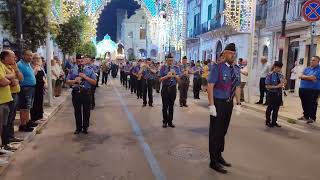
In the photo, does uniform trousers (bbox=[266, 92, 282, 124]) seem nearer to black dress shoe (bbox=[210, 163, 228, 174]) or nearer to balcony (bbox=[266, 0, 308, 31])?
black dress shoe (bbox=[210, 163, 228, 174])

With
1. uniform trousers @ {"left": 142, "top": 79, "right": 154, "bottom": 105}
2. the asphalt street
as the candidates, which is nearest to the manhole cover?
the asphalt street

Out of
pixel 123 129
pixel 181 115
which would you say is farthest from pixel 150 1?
pixel 123 129

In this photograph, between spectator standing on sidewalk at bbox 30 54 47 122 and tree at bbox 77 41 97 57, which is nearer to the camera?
spectator standing on sidewalk at bbox 30 54 47 122

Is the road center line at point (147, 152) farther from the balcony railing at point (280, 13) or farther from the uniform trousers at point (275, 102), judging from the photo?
the balcony railing at point (280, 13)

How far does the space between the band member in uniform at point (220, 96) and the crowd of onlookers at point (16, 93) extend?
3.29 meters

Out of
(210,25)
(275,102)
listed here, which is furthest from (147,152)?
(210,25)

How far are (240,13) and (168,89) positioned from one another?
11424 millimetres

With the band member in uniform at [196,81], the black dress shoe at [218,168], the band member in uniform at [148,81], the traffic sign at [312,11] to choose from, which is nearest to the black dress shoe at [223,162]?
the black dress shoe at [218,168]

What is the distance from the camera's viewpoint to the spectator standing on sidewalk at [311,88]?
11211 mm

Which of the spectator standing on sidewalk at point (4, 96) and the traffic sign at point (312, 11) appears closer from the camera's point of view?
the spectator standing on sidewalk at point (4, 96)

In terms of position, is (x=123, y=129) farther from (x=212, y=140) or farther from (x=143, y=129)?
(x=212, y=140)

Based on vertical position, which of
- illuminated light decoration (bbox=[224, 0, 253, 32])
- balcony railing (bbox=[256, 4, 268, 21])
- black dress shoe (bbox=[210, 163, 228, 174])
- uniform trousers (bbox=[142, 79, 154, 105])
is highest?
balcony railing (bbox=[256, 4, 268, 21])

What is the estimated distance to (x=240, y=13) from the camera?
20828 mm

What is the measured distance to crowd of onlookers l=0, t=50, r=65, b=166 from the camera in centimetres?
681
